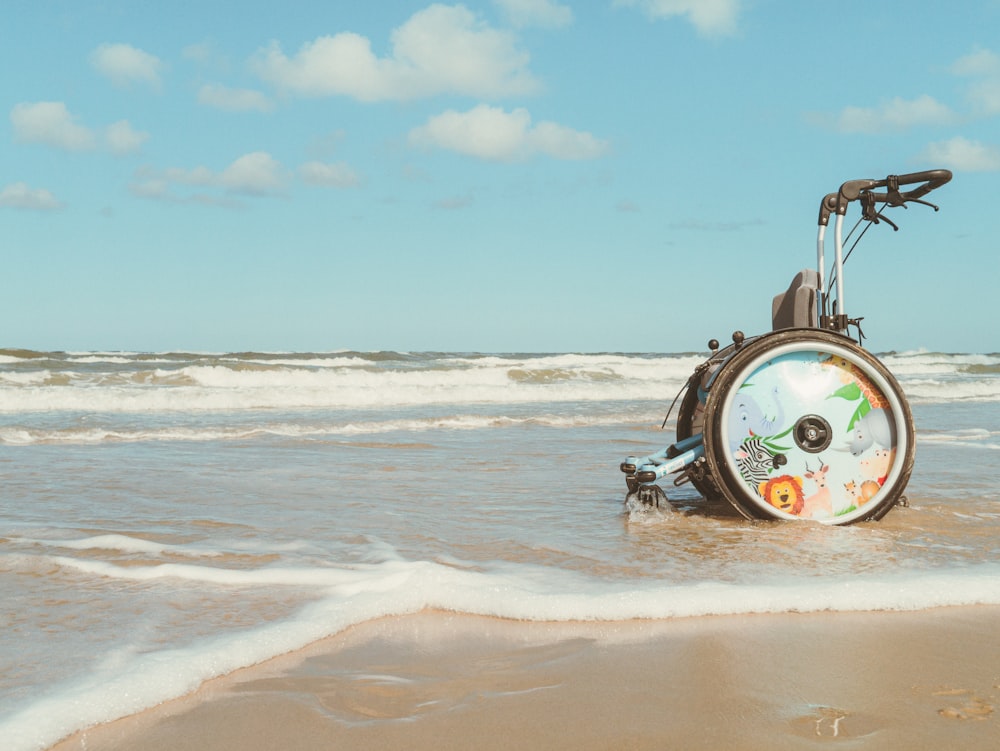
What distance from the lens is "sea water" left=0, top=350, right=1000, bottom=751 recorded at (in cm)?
258

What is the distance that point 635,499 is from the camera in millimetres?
4469

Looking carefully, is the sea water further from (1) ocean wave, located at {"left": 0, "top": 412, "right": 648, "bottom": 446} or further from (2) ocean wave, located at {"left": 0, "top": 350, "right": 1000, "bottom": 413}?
(2) ocean wave, located at {"left": 0, "top": 350, "right": 1000, "bottom": 413}

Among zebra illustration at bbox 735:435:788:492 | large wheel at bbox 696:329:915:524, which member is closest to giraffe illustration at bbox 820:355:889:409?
large wheel at bbox 696:329:915:524

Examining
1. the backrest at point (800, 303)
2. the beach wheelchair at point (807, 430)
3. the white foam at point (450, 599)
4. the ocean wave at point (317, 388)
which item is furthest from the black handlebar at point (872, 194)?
the ocean wave at point (317, 388)

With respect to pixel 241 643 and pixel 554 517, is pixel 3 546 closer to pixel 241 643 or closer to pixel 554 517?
pixel 241 643

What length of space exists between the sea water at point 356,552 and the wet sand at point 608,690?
0.12m

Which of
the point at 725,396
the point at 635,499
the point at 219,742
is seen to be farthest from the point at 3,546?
the point at 725,396

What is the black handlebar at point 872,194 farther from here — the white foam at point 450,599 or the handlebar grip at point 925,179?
the white foam at point 450,599

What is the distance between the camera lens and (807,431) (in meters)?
4.08

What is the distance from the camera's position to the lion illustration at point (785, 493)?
4.09 m

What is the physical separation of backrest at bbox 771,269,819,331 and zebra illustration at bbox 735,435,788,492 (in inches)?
24.4

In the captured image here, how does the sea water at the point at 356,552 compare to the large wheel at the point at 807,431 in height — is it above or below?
below

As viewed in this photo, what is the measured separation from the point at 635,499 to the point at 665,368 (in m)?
24.0

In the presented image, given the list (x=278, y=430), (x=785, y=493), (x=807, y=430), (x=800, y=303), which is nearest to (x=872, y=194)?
(x=800, y=303)
